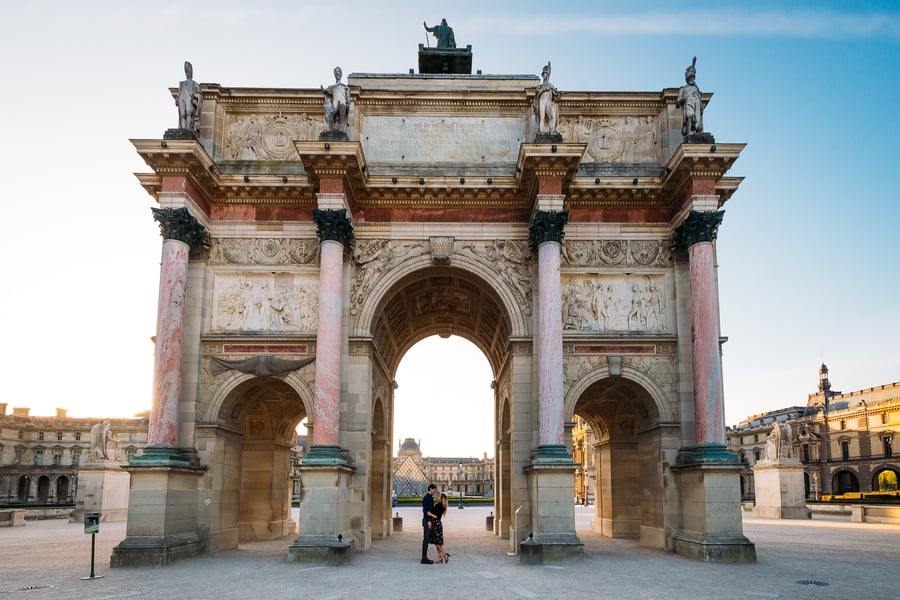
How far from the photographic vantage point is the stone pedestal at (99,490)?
3925cm

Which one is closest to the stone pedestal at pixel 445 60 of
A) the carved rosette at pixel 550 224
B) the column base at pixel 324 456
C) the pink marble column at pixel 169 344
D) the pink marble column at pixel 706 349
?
the carved rosette at pixel 550 224

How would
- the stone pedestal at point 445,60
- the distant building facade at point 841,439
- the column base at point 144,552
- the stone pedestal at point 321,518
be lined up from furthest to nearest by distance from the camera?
the distant building facade at point 841,439, the stone pedestal at point 445,60, the stone pedestal at point 321,518, the column base at point 144,552

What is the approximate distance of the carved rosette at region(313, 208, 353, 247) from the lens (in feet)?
71.7

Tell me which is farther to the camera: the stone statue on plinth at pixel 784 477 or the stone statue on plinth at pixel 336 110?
the stone statue on plinth at pixel 784 477

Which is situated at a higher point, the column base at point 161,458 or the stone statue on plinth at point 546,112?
→ the stone statue on plinth at point 546,112

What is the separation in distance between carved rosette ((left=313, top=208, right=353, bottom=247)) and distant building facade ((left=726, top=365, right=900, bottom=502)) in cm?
7914

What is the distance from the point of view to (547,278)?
21812 mm

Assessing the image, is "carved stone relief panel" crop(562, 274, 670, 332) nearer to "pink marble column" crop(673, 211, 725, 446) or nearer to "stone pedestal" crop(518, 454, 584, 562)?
"pink marble column" crop(673, 211, 725, 446)

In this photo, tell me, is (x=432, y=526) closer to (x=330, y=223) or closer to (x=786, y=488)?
(x=330, y=223)

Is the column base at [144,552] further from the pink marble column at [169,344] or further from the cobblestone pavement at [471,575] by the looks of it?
the pink marble column at [169,344]

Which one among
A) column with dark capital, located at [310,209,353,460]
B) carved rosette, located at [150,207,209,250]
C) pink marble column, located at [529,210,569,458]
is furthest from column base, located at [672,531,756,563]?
carved rosette, located at [150,207,209,250]

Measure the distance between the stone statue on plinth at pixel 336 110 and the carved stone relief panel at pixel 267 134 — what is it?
2012 mm

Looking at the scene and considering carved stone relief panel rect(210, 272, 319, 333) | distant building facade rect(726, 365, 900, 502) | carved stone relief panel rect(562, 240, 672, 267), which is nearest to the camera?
carved stone relief panel rect(210, 272, 319, 333)

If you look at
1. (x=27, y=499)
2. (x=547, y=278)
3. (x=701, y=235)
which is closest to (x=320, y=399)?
(x=547, y=278)
